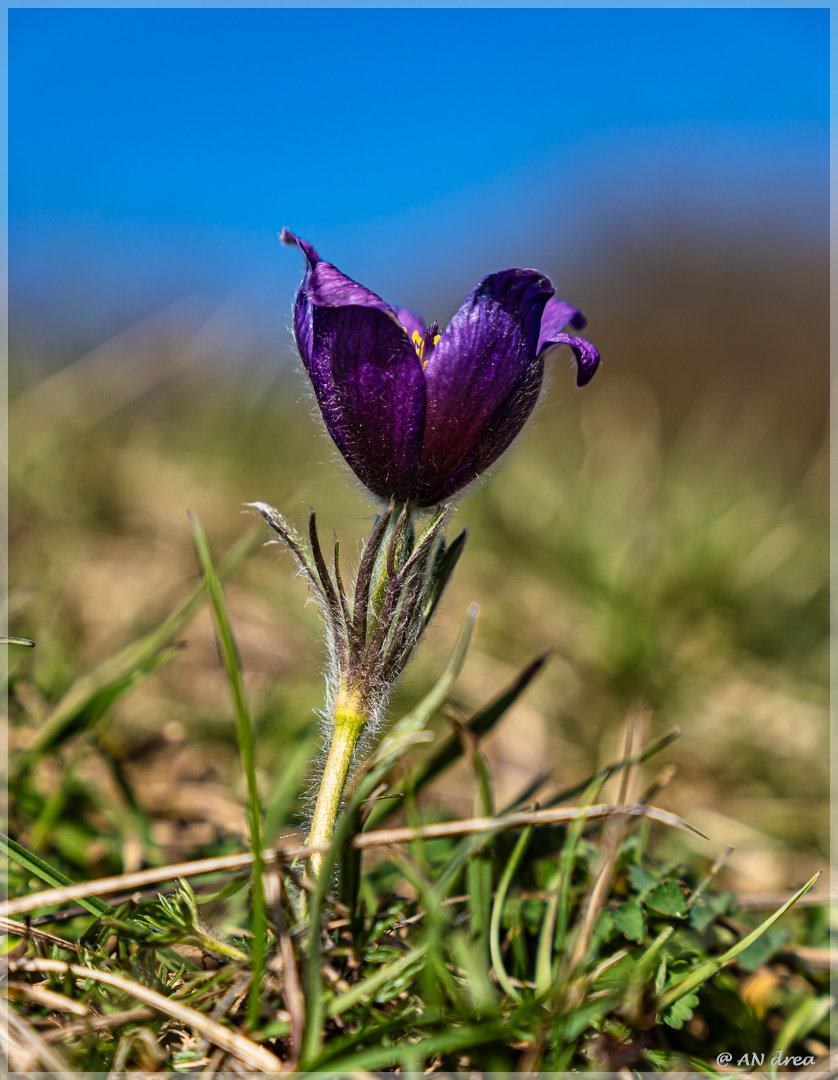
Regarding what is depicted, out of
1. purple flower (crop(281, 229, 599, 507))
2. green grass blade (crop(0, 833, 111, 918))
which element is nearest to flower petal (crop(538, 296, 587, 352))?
purple flower (crop(281, 229, 599, 507))

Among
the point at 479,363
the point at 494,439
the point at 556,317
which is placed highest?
the point at 556,317

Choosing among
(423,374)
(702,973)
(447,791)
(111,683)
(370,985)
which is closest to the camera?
(370,985)

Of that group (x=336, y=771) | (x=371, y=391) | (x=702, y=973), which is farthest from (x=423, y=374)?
(x=702, y=973)

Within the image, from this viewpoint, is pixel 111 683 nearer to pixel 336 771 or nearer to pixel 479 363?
pixel 336 771

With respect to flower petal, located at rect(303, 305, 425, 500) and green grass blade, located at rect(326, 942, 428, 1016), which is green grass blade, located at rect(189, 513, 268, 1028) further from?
flower petal, located at rect(303, 305, 425, 500)

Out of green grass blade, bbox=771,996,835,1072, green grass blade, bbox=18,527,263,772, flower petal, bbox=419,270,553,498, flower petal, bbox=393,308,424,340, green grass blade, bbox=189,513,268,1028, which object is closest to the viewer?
green grass blade, bbox=189,513,268,1028

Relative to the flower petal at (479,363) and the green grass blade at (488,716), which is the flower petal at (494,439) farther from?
the green grass blade at (488,716)

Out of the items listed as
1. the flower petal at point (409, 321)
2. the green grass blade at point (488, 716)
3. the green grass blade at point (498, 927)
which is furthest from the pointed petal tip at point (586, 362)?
the green grass blade at point (498, 927)

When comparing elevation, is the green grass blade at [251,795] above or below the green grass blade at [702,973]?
above
